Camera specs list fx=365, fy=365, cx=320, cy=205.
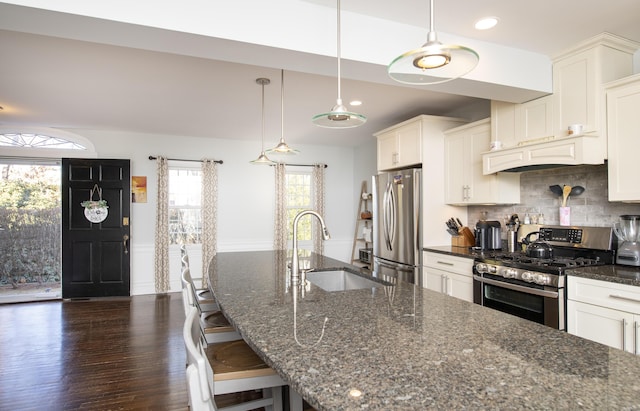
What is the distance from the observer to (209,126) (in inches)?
208

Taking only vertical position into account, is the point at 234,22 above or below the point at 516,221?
above

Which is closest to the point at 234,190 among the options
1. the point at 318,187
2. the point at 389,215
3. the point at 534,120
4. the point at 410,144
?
the point at 318,187

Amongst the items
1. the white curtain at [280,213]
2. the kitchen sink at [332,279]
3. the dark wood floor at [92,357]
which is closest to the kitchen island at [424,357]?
the kitchen sink at [332,279]

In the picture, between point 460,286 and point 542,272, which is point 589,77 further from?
point 460,286

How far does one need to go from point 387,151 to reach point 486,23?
236cm

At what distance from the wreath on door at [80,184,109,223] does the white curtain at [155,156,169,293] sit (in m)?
0.76

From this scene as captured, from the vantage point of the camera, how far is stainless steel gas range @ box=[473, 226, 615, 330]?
2.49m

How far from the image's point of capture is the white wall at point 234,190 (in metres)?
5.75

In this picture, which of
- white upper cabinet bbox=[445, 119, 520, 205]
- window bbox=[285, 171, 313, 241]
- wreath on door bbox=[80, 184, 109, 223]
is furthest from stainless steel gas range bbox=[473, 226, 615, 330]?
wreath on door bbox=[80, 184, 109, 223]

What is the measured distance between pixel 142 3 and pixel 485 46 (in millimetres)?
2268

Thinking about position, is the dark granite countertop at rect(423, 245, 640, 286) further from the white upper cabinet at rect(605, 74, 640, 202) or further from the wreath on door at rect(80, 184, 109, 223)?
the wreath on door at rect(80, 184, 109, 223)

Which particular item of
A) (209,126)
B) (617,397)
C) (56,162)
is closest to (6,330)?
(56,162)

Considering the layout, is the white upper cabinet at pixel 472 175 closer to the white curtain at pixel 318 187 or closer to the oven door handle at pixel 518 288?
the oven door handle at pixel 518 288

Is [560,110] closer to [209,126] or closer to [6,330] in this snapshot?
[209,126]
